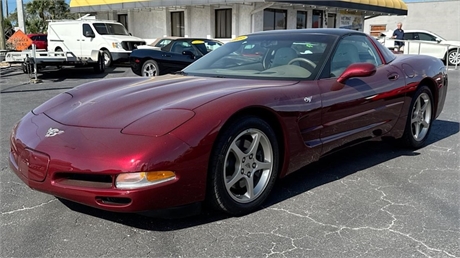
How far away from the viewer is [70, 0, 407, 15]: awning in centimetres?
1875

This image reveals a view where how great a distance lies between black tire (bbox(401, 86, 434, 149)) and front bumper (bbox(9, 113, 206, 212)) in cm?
290

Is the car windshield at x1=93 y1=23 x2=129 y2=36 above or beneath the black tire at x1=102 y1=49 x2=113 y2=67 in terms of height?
above

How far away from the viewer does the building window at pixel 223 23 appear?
65.1 feet

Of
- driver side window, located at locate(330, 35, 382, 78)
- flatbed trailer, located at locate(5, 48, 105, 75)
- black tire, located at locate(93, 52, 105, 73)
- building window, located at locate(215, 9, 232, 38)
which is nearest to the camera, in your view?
driver side window, located at locate(330, 35, 382, 78)

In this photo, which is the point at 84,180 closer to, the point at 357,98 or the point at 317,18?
the point at 357,98

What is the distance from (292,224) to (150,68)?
1032 centimetres

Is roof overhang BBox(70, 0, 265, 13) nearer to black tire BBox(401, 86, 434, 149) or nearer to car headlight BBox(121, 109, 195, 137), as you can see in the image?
black tire BBox(401, 86, 434, 149)

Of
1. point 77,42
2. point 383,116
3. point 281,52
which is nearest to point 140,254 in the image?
point 281,52

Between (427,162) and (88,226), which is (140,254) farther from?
(427,162)

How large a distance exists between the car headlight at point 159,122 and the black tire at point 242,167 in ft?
0.94

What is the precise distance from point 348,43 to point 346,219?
192 cm

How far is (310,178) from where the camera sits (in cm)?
379

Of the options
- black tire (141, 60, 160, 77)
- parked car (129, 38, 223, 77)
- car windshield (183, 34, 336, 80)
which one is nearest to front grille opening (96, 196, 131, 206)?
car windshield (183, 34, 336, 80)

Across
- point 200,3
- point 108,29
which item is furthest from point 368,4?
point 108,29
